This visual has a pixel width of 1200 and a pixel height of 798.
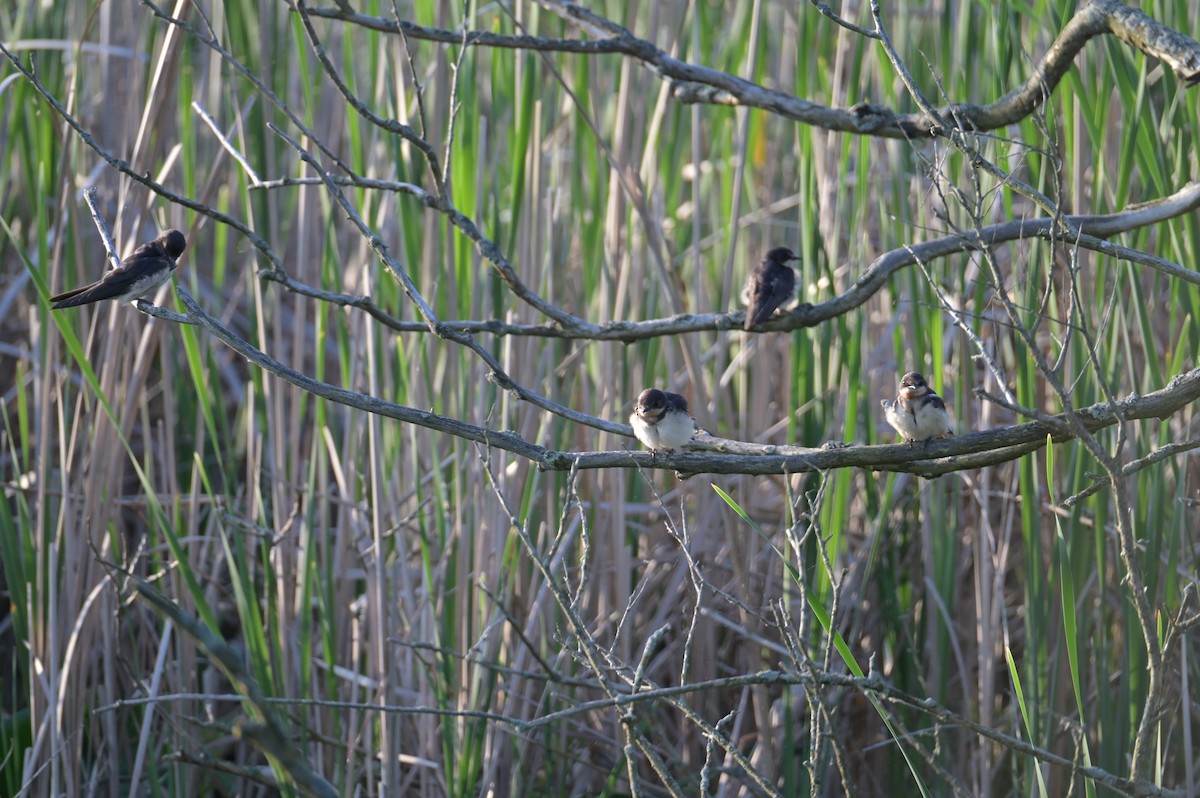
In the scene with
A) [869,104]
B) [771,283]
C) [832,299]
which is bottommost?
[832,299]

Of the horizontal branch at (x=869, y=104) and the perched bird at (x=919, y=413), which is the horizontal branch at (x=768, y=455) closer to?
the perched bird at (x=919, y=413)

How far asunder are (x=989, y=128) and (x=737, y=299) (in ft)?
7.69

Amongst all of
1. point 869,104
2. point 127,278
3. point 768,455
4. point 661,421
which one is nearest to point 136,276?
point 127,278

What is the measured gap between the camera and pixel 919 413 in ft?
8.88

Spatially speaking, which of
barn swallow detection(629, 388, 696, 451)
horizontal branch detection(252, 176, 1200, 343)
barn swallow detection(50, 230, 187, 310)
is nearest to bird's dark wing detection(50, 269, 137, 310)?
barn swallow detection(50, 230, 187, 310)

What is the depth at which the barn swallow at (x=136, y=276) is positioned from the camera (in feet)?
9.00

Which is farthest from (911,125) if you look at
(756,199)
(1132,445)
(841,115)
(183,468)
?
(183,468)

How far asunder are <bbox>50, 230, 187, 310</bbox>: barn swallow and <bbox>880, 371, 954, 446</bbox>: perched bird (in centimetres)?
173

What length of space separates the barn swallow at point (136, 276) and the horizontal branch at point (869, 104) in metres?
0.71

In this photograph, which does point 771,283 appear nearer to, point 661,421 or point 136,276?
point 661,421

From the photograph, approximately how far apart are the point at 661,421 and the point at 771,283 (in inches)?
37.4

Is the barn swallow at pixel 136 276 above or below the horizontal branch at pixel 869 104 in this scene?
below

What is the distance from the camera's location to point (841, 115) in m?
2.78

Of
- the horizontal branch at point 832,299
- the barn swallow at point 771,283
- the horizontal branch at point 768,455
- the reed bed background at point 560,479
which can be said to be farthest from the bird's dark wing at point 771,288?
the horizontal branch at point 768,455
